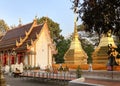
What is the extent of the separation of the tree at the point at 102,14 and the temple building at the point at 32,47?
36637mm

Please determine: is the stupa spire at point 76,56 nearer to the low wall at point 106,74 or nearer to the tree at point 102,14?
the low wall at point 106,74

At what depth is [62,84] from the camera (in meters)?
26.4

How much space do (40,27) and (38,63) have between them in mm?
5113

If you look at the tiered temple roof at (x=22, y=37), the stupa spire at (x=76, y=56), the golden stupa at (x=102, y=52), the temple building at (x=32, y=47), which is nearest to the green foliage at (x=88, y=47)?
the temple building at (x=32, y=47)

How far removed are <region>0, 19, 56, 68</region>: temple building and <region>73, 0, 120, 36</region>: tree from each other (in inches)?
1442

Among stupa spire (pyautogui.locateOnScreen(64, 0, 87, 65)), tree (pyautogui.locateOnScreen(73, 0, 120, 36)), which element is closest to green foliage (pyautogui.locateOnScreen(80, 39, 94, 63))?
stupa spire (pyautogui.locateOnScreen(64, 0, 87, 65))

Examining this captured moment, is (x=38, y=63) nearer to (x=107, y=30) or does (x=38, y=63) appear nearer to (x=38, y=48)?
(x=38, y=48)

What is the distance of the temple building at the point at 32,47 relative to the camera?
48.8 metres

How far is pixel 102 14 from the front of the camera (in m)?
10.9

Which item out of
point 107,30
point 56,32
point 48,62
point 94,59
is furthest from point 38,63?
point 107,30

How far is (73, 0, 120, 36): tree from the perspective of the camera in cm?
1081

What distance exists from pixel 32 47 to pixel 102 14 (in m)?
37.8

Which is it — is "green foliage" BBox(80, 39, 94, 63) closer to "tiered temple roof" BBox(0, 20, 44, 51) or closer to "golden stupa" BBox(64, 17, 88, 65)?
"tiered temple roof" BBox(0, 20, 44, 51)

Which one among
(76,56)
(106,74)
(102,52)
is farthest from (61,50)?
(106,74)
